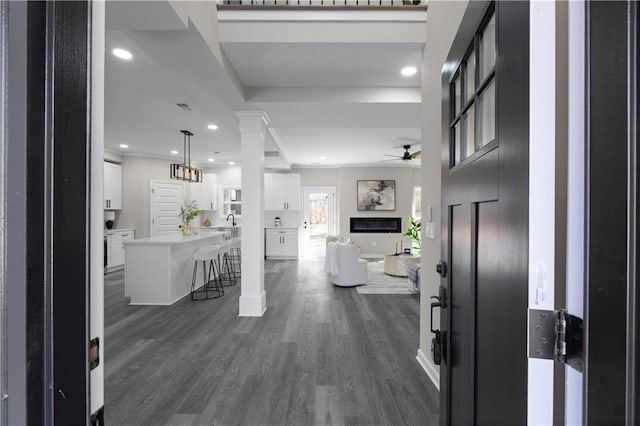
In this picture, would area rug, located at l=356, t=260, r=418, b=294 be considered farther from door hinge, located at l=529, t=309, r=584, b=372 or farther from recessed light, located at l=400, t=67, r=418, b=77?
door hinge, located at l=529, t=309, r=584, b=372

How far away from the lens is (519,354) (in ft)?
2.25

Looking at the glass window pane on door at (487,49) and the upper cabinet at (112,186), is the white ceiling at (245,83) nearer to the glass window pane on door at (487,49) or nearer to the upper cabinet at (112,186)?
the upper cabinet at (112,186)

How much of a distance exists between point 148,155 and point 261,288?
16.8ft

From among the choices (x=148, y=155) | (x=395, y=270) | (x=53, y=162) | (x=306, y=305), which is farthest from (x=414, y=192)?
(x=53, y=162)

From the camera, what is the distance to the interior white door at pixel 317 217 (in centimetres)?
845

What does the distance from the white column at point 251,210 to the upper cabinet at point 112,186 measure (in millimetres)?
4315

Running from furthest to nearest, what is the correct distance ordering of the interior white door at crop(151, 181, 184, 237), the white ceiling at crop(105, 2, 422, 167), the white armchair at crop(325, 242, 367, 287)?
1. the interior white door at crop(151, 181, 184, 237)
2. the white armchair at crop(325, 242, 367, 287)
3. the white ceiling at crop(105, 2, 422, 167)

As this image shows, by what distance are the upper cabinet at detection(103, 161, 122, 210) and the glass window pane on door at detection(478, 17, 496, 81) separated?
706 centimetres

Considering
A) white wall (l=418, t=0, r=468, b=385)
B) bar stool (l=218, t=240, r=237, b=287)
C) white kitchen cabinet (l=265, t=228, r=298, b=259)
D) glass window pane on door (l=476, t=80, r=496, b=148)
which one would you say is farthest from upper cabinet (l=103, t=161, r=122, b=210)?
glass window pane on door (l=476, t=80, r=496, b=148)

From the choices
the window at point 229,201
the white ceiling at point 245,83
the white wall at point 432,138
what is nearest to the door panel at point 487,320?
the white wall at point 432,138

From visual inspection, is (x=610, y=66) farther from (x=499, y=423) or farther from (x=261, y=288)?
(x=261, y=288)

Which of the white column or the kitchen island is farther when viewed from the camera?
the kitchen island

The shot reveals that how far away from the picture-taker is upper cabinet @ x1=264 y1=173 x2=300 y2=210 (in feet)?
26.4

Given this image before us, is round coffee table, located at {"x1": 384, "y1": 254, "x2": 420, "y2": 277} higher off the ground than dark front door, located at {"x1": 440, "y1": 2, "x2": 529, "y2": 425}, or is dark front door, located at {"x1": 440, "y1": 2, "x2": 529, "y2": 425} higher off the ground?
dark front door, located at {"x1": 440, "y1": 2, "x2": 529, "y2": 425}
